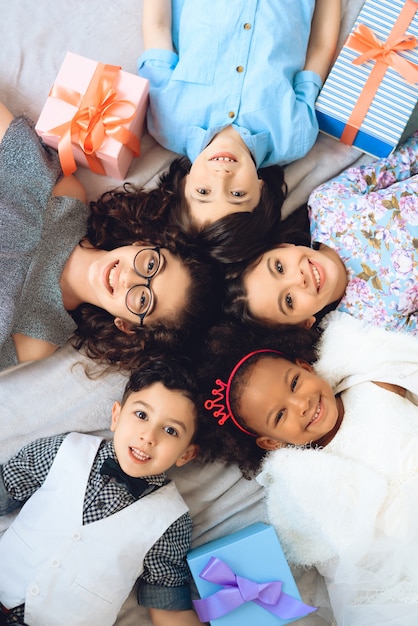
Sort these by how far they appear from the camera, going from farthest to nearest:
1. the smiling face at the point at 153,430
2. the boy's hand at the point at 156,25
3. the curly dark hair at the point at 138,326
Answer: the boy's hand at the point at 156,25 → the curly dark hair at the point at 138,326 → the smiling face at the point at 153,430

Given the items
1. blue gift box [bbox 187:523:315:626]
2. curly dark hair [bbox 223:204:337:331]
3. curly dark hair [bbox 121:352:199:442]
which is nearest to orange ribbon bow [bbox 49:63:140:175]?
curly dark hair [bbox 223:204:337:331]

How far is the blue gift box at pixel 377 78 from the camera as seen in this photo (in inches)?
56.5

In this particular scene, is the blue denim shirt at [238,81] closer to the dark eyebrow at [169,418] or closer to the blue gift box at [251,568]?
the dark eyebrow at [169,418]

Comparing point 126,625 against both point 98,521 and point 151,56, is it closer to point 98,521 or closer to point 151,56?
point 98,521

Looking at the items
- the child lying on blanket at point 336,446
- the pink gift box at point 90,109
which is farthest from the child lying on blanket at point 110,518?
the pink gift box at point 90,109

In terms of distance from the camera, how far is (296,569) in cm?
142

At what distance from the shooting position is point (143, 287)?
1.28m

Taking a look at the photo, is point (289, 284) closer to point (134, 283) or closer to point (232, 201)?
point (232, 201)

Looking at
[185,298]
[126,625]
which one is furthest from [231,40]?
[126,625]

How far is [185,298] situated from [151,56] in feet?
2.15

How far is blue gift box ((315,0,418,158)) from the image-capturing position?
1.44m

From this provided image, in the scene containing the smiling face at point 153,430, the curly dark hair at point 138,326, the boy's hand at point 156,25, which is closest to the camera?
the smiling face at point 153,430

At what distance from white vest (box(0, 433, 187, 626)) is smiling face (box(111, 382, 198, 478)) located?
0.12 metres

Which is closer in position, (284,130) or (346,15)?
(284,130)
